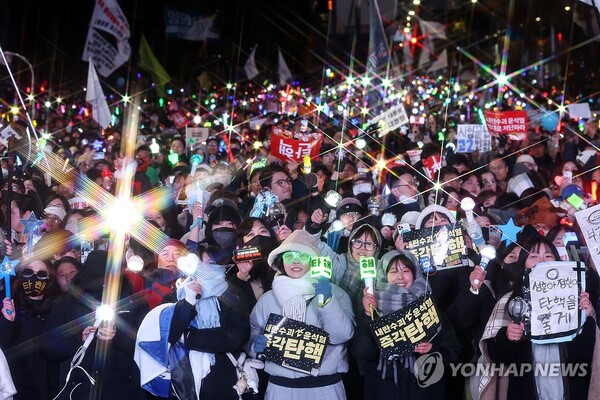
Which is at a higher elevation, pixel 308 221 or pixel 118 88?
pixel 118 88

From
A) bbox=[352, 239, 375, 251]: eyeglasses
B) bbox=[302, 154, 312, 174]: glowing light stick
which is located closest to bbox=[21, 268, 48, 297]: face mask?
bbox=[352, 239, 375, 251]: eyeglasses

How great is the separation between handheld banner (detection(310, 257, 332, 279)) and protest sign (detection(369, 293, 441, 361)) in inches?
17.9

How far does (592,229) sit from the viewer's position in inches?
253

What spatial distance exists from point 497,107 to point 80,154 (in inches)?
605

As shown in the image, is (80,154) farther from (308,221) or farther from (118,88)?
(118,88)

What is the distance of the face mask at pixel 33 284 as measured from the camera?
7117mm

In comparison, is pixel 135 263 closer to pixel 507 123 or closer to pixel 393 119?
pixel 393 119

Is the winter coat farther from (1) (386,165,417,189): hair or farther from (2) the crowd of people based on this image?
(1) (386,165,417,189): hair

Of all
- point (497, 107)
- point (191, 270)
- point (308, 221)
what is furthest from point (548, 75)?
point (191, 270)

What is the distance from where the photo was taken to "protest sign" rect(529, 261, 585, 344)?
6215 mm

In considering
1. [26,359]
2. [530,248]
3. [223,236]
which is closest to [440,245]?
[530,248]

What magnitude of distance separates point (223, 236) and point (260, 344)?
5.73 feet

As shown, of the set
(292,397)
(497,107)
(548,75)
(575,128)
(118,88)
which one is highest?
(548,75)

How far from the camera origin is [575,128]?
1925 centimetres
